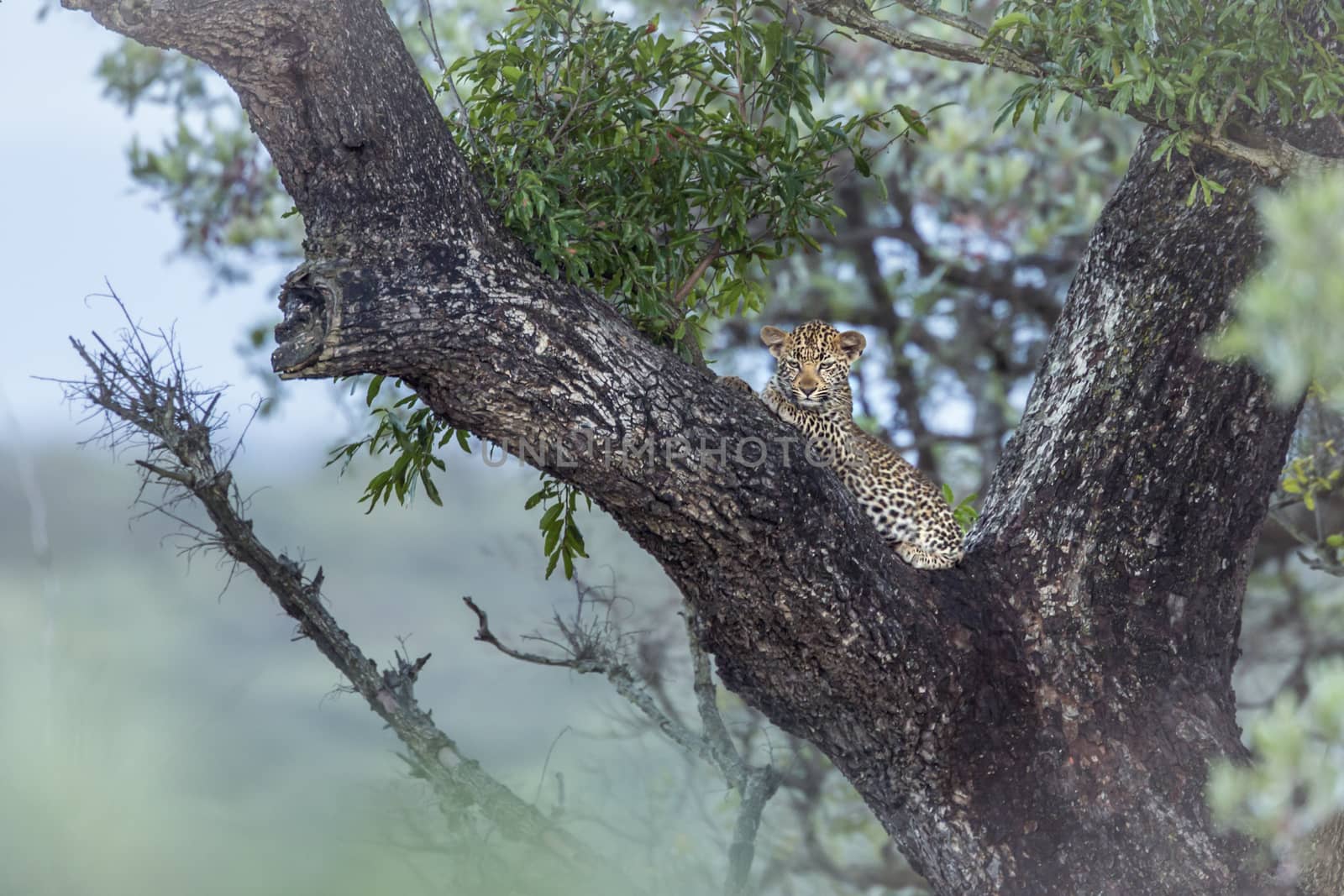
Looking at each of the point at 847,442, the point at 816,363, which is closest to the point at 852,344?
the point at 816,363

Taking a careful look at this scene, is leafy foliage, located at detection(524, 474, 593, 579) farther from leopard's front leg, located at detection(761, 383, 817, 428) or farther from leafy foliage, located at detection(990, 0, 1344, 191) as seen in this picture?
leafy foliage, located at detection(990, 0, 1344, 191)

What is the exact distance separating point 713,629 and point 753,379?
6.26 m

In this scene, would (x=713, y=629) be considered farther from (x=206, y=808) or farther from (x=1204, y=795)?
(x=206, y=808)

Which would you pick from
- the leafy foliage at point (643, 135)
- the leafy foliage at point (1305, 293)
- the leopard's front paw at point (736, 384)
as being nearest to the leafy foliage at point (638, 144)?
the leafy foliage at point (643, 135)

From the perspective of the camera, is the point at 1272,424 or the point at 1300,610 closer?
the point at 1272,424

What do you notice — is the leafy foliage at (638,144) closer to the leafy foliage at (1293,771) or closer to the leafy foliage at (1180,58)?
the leafy foliage at (1180,58)

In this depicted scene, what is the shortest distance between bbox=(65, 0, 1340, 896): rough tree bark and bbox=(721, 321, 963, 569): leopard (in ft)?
0.87

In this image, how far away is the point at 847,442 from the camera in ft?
16.1

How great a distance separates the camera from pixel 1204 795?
13.1 feet

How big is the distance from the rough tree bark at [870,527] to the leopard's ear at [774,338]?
1.06 m

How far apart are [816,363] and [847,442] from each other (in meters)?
0.33

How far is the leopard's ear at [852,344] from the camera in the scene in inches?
205

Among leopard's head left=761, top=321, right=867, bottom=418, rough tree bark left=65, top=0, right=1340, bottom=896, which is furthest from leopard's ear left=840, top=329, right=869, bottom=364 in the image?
rough tree bark left=65, top=0, right=1340, bottom=896

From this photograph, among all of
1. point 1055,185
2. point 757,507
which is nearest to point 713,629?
point 757,507
